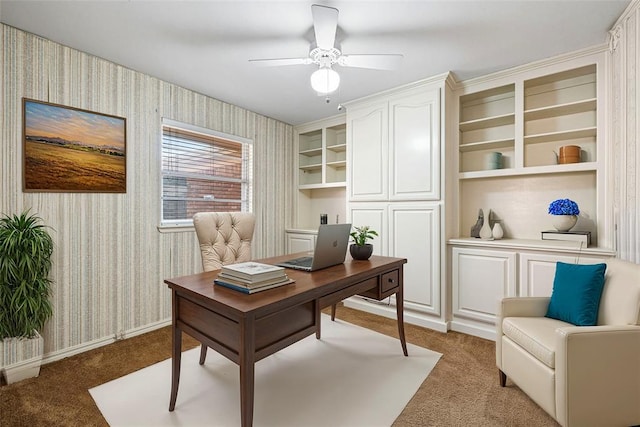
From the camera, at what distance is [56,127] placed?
2.32 meters

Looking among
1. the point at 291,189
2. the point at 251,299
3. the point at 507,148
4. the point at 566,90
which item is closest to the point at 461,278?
the point at 507,148

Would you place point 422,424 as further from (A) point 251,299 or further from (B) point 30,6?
(B) point 30,6

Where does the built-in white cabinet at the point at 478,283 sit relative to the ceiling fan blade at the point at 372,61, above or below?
below

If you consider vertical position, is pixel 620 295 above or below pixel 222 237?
below

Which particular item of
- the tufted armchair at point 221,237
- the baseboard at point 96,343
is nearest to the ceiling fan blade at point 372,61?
the tufted armchair at point 221,237

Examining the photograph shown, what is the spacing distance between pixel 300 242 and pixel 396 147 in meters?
1.88

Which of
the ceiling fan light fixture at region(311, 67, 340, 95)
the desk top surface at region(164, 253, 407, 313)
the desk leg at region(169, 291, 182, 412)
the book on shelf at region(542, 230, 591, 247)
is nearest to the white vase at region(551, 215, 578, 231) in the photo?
the book on shelf at region(542, 230, 591, 247)

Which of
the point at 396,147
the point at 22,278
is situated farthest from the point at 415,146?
the point at 22,278

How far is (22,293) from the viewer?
1.95 m

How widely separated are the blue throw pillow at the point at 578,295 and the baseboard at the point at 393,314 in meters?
1.16

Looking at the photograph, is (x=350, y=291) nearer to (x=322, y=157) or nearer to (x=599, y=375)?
(x=599, y=375)

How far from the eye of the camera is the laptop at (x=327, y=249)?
5.91ft

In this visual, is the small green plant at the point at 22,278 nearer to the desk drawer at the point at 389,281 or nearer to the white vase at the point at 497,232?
the desk drawer at the point at 389,281

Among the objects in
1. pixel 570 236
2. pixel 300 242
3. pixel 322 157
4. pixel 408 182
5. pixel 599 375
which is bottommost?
pixel 599 375
